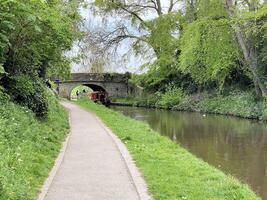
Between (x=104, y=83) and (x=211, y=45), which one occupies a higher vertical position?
(x=211, y=45)

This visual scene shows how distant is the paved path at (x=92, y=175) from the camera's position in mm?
8453

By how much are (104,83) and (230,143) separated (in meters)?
41.2

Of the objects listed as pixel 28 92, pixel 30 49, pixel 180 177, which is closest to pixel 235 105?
pixel 28 92

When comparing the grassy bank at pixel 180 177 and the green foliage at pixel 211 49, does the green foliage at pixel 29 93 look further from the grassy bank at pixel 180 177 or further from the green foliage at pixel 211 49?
the green foliage at pixel 211 49

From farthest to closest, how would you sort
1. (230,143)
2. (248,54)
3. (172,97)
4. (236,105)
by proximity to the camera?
(172,97) → (236,105) → (248,54) → (230,143)

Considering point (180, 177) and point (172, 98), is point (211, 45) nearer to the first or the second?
point (172, 98)

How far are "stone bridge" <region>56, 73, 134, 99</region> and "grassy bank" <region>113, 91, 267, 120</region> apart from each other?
1027cm

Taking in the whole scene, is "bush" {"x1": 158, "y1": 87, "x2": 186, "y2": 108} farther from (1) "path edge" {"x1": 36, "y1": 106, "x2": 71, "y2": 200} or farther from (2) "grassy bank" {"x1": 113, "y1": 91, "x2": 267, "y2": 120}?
(1) "path edge" {"x1": 36, "y1": 106, "x2": 71, "y2": 200}

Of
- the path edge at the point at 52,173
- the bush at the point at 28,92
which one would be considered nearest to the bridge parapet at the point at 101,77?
the bush at the point at 28,92

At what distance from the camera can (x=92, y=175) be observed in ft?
33.1

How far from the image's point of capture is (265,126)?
25859mm

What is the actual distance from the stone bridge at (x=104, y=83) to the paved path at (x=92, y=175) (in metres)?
43.1

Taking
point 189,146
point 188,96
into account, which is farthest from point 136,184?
point 188,96

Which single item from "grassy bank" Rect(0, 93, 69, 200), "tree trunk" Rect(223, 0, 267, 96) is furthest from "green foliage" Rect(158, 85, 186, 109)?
"grassy bank" Rect(0, 93, 69, 200)
